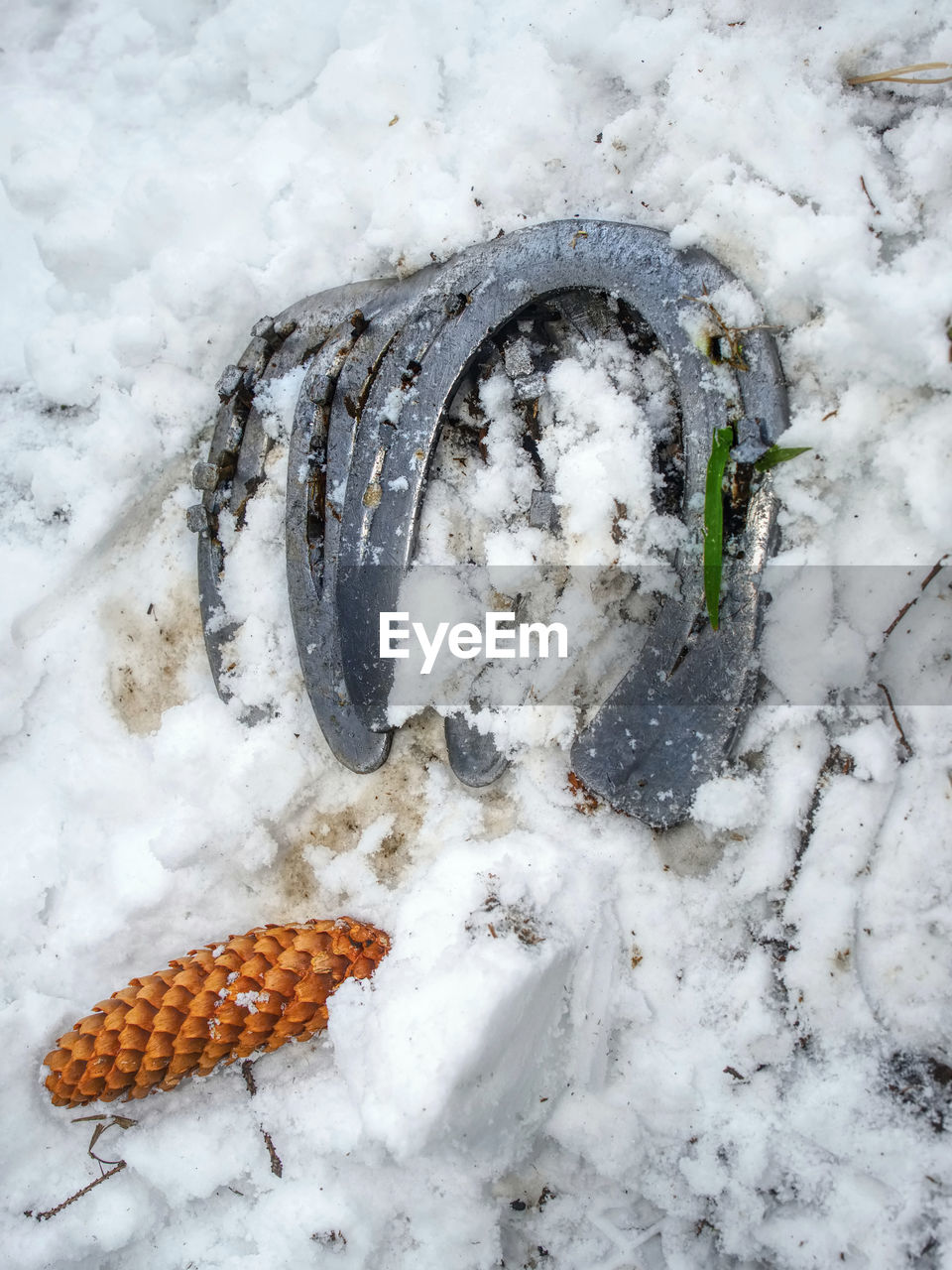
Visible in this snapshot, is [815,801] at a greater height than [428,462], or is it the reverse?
[428,462]

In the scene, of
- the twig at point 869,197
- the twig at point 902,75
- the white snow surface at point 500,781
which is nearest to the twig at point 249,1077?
the white snow surface at point 500,781

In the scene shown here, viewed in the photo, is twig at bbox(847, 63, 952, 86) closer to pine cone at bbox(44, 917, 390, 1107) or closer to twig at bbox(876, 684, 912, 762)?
twig at bbox(876, 684, 912, 762)

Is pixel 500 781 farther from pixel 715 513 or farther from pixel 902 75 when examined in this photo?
pixel 902 75

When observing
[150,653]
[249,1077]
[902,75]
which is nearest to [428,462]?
[150,653]

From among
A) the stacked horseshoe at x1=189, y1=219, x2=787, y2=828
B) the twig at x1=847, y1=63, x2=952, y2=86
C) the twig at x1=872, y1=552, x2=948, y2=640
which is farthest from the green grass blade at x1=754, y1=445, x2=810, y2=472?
the twig at x1=847, y1=63, x2=952, y2=86

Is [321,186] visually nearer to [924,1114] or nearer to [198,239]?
[198,239]
